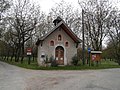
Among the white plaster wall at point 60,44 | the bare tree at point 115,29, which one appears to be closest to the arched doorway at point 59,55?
the white plaster wall at point 60,44

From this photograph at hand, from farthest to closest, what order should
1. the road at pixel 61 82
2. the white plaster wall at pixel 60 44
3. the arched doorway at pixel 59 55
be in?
1. the arched doorway at pixel 59 55
2. the white plaster wall at pixel 60 44
3. the road at pixel 61 82

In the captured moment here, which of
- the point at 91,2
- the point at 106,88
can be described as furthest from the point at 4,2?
the point at 106,88

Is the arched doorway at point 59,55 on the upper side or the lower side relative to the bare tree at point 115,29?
lower

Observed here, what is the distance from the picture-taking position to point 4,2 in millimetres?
42906

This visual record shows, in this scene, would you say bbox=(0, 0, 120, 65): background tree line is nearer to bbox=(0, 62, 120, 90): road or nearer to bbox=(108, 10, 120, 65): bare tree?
bbox=(108, 10, 120, 65): bare tree

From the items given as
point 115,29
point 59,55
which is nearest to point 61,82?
point 59,55

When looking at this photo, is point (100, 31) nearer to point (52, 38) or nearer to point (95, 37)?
point (95, 37)

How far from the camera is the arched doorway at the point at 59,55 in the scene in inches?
1385

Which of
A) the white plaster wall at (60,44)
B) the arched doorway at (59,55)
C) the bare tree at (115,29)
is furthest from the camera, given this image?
the bare tree at (115,29)

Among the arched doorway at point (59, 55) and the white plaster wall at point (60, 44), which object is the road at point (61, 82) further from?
the arched doorway at point (59, 55)

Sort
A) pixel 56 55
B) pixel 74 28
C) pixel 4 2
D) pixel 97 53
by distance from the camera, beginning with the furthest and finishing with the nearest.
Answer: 1. pixel 74 28
2. pixel 4 2
3. pixel 56 55
4. pixel 97 53

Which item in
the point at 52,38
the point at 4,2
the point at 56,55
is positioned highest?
the point at 4,2

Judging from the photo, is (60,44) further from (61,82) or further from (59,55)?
(61,82)

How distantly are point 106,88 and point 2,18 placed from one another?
36.6 metres
